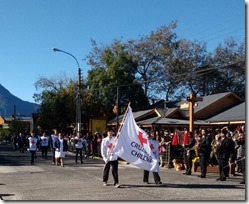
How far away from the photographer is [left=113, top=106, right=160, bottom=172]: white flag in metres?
14.2

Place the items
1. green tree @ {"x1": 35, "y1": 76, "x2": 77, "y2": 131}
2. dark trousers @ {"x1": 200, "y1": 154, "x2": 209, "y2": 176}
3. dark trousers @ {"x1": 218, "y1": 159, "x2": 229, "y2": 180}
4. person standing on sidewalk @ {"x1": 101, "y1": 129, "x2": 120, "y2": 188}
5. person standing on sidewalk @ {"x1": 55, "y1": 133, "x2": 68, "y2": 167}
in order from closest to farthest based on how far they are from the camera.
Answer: person standing on sidewalk @ {"x1": 101, "y1": 129, "x2": 120, "y2": 188}, dark trousers @ {"x1": 218, "y1": 159, "x2": 229, "y2": 180}, dark trousers @ {"x1": 200, "y1": 154, "x2": 209, "y2": 176}, person standing on sidewalk @ {"x1": 55, "y1": 133, "x2": 68, "y2": 167}, green tree @ {"x1": 35, "y1": 76, "x2": 77, "y2": 131}

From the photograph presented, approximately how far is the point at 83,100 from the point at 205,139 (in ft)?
128

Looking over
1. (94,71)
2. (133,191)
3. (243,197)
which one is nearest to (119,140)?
(133,191)

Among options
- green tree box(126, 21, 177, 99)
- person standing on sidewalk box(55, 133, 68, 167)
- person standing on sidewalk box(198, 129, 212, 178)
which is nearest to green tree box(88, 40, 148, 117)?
green tree box(126, 21, 177, 99)

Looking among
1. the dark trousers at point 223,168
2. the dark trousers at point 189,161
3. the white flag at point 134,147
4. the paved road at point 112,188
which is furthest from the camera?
the dark trousers at point 189,161

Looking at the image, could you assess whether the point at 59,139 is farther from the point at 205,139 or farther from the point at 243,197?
the point at 243,197

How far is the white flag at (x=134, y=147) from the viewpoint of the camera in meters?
14.2

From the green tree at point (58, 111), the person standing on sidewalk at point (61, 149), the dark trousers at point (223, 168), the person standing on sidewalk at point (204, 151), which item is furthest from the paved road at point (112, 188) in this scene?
the green tree at point (58, 111)

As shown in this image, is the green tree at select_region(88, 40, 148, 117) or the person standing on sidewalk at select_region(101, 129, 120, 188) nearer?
the person standing on sidewalk at select_region(101, 129, 120, 188)

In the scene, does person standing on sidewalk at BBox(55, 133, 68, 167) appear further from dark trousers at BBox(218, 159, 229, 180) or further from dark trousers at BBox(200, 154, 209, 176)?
dark trousers at BBox(218, 159, 229, 180)

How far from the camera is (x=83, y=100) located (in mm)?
55000

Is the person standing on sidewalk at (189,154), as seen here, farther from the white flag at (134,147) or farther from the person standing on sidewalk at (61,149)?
the person standing on sidewalk at (61,149)

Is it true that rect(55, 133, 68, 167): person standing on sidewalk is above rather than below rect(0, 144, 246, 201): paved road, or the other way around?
above

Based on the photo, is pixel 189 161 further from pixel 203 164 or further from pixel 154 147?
pixel 154 147
